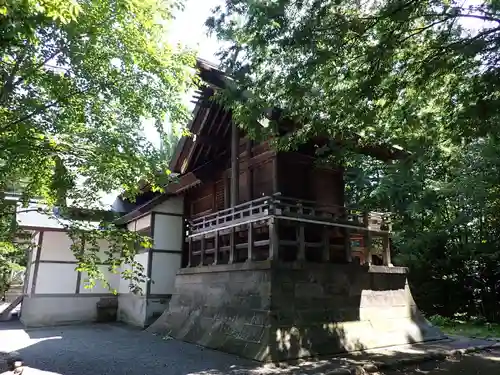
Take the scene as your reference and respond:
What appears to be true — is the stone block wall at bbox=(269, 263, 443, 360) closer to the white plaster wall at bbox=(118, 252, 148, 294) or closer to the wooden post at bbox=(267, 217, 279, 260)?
the wooden post at bbox=(267, 217, 279, 260)

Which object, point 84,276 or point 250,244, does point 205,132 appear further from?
point 84,276

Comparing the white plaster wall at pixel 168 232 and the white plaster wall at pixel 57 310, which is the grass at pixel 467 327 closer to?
the white plaster wall at pixel 168 232

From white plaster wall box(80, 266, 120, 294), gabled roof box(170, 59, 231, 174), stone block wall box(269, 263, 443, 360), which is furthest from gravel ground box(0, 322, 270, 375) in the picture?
gabled roof box(170, 59, 231, 174)

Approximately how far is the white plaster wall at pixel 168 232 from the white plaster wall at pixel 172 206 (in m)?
0.22

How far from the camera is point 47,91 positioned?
208 inches

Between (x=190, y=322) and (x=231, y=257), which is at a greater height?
(x=231, y=257)

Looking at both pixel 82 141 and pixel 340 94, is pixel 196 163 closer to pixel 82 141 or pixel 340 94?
pixel 340 94

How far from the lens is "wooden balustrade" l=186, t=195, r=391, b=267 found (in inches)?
348

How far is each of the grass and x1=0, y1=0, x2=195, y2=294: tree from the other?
1129 cm

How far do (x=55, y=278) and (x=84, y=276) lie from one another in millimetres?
1002

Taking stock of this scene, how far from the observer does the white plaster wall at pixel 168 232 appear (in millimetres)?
13763

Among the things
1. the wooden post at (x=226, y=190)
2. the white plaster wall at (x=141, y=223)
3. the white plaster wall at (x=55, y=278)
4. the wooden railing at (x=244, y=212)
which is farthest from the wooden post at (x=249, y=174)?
the white plaster wall at (x=55, y=278)

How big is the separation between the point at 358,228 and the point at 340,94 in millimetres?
4167

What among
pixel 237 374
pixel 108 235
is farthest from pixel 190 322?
pixel 108 235
